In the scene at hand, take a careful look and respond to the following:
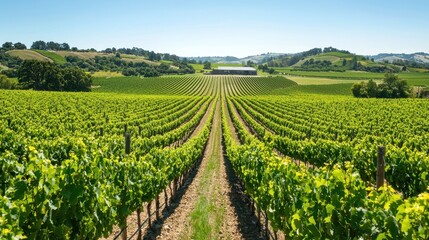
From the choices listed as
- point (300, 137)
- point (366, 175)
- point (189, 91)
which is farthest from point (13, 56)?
point (366, 175)

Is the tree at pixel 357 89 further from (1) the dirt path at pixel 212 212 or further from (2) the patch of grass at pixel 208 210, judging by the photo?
(1) the dirt path at pixel 212 212

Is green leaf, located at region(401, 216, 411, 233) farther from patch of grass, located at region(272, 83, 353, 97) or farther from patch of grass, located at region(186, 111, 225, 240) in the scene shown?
patch of grass, located at region(272, 83, 353, 97)

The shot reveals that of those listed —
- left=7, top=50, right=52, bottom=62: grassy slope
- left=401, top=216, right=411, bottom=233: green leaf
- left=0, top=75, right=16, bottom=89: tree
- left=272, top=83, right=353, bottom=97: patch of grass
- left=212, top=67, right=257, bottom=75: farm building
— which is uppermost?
left=7, top=50, right=52, bottom=62: grassy slope

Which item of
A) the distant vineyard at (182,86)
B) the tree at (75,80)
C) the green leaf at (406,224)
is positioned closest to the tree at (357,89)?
the distant vineyard at (182,86)

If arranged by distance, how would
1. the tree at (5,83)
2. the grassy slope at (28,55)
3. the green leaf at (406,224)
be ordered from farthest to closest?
1. the grassy slope at (28,55)
2. the tree at (5,83)
3. the green leaf at (406,224)

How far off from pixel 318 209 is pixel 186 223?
717cm

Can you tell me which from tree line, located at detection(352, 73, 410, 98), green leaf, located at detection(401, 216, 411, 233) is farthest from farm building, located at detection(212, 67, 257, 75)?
green leaf, located at detection(401, 216, 411, 233)

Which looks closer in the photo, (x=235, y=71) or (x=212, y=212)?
(x=212, y=212)

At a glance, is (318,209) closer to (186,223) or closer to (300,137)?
(186,223)

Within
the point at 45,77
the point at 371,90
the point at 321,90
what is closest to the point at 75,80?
the point at 45,77

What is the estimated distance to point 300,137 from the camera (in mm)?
27016

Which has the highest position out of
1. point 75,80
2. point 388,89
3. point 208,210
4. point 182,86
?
point 75,80

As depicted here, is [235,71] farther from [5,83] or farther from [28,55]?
[5,83]

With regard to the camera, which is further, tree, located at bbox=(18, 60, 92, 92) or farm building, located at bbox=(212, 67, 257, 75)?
farm building, located at bbox=(212, 67, 257, 75)
